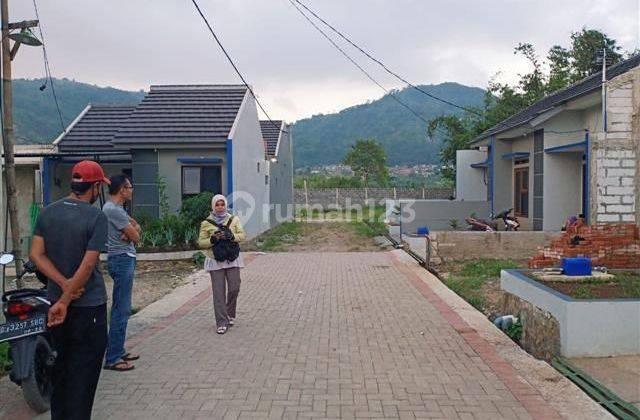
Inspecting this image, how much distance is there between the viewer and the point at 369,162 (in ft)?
181

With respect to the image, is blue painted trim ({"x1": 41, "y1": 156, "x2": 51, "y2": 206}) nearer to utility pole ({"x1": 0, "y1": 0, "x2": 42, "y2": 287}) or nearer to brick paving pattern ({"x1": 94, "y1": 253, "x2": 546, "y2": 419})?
brick paving pattern ({"x1": 94, "y1": 253, "x2": 546, "y2": 419})

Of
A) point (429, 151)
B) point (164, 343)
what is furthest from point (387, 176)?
point (164, 343)

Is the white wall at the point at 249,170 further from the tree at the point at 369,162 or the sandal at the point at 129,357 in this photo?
the tree at the point at 369,162

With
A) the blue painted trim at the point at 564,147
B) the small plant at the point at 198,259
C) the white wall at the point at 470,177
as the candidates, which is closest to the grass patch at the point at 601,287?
the blue painted trim at the point at 564,147

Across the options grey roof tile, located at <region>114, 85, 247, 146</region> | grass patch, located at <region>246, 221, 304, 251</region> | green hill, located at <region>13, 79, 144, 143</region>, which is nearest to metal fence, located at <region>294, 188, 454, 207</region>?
green hill, located at <region>13, 79, 144, 143</region>

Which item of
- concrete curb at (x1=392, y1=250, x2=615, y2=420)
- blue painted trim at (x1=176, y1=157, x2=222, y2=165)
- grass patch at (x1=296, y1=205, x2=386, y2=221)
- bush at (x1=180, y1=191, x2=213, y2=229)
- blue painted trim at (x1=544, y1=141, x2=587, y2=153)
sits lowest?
concrete curb at (x1=392, y1=250, x2=615, y2=420)

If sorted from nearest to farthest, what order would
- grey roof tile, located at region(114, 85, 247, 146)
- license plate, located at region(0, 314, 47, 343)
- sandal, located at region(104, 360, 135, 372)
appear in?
license plate, located at region(0, 314, 47, 343) → sandal, located at region(104, 360, 135, 372) → grey roof tile, located at region(114, 85, 247, 146)

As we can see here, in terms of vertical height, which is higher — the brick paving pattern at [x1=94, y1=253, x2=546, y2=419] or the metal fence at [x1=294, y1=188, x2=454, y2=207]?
the metal fence at [x1=294, y1=188, x2=454, y2=207]

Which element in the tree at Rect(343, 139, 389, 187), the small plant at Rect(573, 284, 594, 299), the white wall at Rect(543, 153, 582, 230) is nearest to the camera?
the small plant at Rect(573, 284, 594, 299)

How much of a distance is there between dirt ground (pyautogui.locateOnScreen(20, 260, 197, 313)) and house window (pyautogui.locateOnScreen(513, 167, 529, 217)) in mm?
10932

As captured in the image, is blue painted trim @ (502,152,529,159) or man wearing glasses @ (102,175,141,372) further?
blue painted trim @ (502,152,529,159)

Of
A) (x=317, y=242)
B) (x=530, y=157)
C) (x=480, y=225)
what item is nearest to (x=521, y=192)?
(x=530, y=157)

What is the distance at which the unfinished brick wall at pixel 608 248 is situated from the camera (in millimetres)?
9305

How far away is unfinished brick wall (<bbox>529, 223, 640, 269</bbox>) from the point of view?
930 cm
